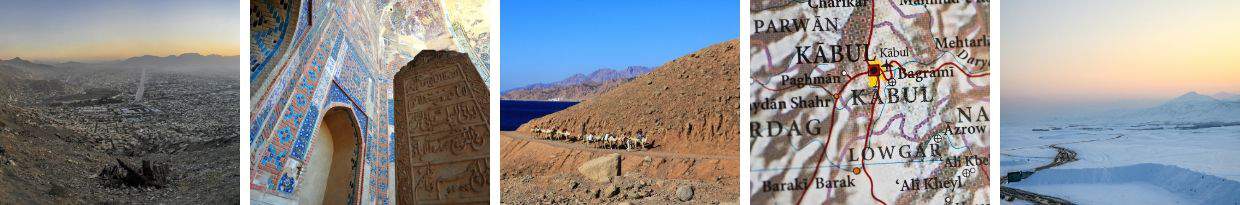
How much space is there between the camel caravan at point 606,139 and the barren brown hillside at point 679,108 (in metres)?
0.14

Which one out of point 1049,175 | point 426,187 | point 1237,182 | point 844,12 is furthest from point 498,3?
point 1237,182

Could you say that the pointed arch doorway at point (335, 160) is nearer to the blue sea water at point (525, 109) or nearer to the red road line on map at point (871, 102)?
the red road line on map at point (871, 102)

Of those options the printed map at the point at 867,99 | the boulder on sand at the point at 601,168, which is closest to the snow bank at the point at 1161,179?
the printed map at the point at 867,99

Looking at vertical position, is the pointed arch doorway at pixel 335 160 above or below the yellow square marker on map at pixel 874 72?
below

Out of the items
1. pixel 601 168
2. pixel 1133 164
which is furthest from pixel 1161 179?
pixel 601 168

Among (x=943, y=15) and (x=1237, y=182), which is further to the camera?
(x=1237, y=182)

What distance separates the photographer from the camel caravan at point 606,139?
36.2ft

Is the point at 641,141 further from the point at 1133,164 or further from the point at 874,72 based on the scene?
the point at 874,72

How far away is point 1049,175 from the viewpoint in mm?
6734

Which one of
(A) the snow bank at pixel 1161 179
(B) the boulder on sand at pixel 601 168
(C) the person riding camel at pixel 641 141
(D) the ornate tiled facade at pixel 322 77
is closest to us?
(D) the ornate tiled facade at pixel 322 77

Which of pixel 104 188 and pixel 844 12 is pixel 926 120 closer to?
pixel 844 12

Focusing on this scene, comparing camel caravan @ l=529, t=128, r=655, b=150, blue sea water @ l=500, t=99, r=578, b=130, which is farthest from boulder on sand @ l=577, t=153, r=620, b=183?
blue sea water @ l=500, t=99, r=578, b=130

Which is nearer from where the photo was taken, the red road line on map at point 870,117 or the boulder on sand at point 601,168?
the red road line on map at point 870,117

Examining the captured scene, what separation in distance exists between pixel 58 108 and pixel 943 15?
483cm
